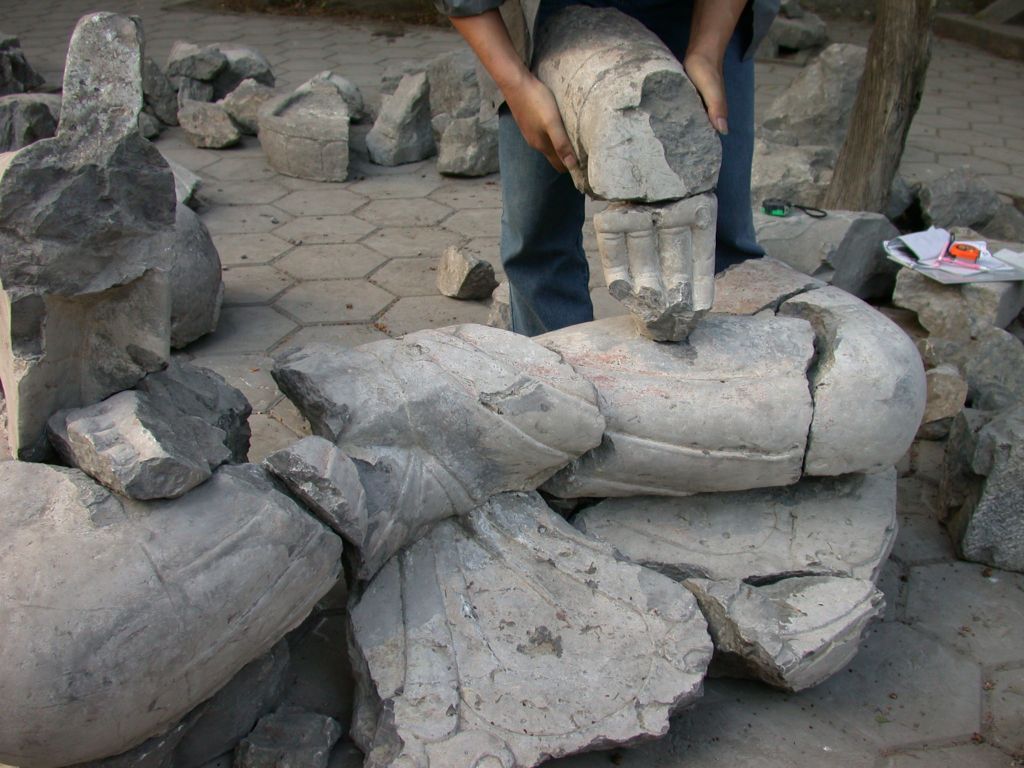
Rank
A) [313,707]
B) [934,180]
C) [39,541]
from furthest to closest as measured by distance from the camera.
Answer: [934,180]
[313,707]
[39,541]

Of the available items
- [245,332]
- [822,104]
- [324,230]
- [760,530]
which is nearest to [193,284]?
[245,332]

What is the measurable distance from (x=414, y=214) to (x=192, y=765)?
10.7 feet

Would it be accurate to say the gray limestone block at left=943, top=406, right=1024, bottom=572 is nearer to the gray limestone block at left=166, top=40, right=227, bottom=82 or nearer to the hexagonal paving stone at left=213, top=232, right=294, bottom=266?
the hexagonal paving stone at left=213, top=232, right=294, bottom=266

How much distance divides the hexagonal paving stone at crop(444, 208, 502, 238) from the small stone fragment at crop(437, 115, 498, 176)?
1.32 feet

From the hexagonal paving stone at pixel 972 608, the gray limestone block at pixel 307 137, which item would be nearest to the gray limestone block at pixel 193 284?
the gray limestone block at pixel 307 137

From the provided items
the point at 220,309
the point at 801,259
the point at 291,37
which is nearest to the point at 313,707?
the point at 220,309

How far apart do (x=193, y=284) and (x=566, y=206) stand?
134cm

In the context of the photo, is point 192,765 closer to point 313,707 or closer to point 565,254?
point 313,707

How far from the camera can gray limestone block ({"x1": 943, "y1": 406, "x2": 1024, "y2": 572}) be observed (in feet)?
8.32

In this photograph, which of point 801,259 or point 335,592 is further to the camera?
point 801,259

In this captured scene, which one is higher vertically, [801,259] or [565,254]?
[565,254]

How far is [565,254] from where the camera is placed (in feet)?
9.73

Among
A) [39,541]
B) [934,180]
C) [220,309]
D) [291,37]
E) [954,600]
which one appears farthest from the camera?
[291,37]

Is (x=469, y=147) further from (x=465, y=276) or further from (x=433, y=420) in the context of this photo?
(x=433, y=420)
